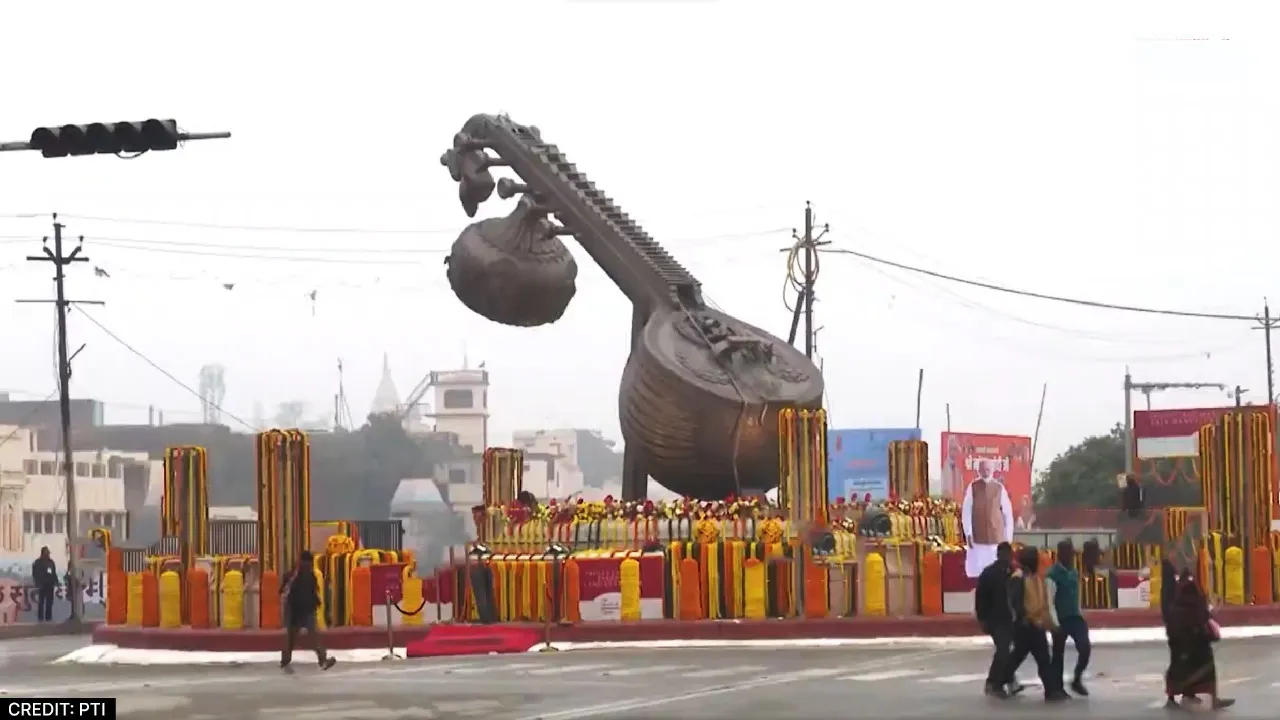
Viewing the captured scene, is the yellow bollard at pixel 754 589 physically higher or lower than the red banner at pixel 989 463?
lower

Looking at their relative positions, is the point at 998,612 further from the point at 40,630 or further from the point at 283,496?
the point at 40,630

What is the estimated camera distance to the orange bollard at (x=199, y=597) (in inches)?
1196

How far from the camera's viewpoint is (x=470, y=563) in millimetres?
30609

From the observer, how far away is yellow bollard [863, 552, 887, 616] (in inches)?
1192

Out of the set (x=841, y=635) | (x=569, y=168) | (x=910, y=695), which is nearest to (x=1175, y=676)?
(x=910, y=695)

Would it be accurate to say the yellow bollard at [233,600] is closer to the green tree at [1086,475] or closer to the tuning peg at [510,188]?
the tuning peg at [510,188]

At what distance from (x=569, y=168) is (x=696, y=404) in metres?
6.15

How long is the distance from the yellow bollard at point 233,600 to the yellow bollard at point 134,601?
1.92 meters

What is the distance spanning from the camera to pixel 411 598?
29.8m

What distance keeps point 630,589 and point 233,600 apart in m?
5.61

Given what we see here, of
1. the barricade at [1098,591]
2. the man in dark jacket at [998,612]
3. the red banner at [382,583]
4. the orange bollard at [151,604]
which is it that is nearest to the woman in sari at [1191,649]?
the man in dark jacket at [998,612]

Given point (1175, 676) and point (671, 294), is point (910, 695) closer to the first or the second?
point (1175, 676)

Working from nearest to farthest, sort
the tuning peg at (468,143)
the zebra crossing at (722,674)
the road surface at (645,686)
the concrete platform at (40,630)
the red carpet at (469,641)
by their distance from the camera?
1. the road surface at (645,686)
2. the zebra crossing at (722,674)
3. the red carpet at (469,641)
4. the tuning peg at (468,143)
5. the concrete platform at (40,630)

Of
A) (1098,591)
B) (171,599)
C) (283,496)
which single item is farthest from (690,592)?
(171,599)
